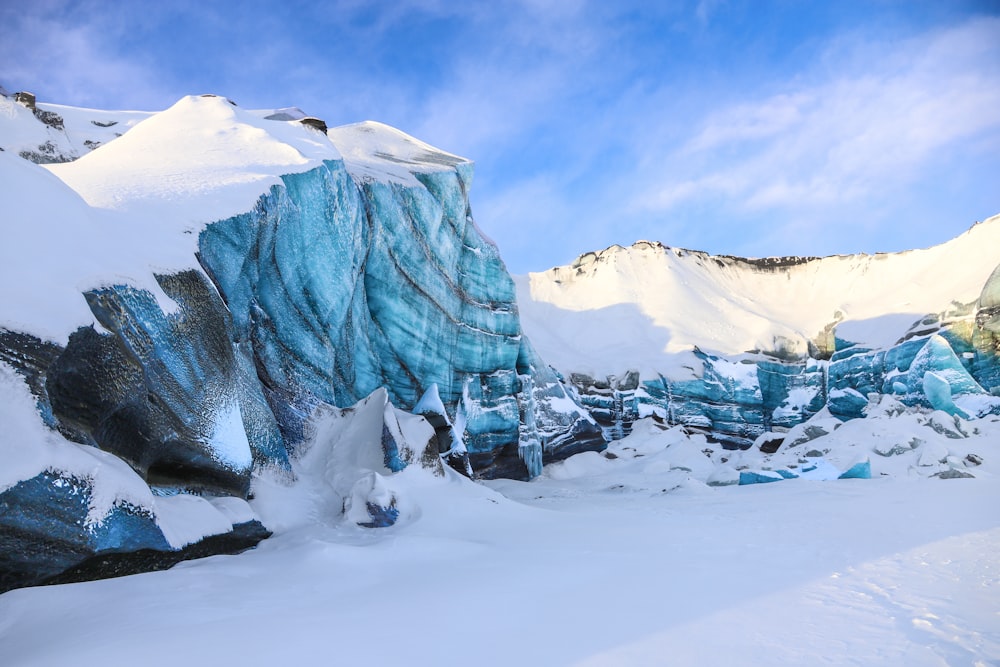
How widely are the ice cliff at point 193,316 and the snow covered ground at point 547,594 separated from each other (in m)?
0.45

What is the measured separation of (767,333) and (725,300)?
203 inches

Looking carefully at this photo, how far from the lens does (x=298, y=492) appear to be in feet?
22.2

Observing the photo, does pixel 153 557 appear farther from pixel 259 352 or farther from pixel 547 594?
pixel 259 352

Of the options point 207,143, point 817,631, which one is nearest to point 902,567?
point 817,631

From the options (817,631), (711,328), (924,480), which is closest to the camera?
(817,631)

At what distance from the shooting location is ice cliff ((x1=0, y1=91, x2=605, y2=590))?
11.5 ft

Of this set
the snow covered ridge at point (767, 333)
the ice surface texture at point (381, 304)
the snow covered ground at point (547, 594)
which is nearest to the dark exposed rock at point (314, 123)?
the ice surface texture at point (381, 304)

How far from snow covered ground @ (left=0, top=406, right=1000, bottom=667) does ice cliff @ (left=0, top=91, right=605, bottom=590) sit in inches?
17.5

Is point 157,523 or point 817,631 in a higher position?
point 157,523

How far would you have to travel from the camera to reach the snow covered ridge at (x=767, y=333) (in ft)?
81.1

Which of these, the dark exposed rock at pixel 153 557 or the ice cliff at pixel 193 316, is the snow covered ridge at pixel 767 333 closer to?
the ice cliff at pixel 193 316

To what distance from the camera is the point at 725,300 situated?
3994 centimetres

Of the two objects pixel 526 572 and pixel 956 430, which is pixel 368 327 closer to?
Answer: pixel 526 572

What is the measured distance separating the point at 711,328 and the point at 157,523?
115ft
